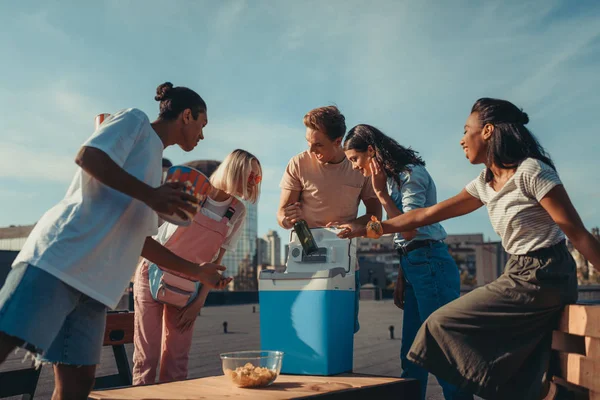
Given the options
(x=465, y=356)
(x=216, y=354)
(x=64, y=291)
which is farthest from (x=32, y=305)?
(x=216, y=354)

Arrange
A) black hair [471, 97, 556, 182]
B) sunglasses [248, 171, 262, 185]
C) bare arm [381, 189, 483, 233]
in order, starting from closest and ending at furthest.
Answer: black hair [471, 97, 556, 182] < bare arm [381, 189, 483, 233] < sunglasses [248, 171, 262, 185]

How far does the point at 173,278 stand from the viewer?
295 cm

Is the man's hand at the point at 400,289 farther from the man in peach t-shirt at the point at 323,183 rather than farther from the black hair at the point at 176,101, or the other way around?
the black hair at the point at 176,101

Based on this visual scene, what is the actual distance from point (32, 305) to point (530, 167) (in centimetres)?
176

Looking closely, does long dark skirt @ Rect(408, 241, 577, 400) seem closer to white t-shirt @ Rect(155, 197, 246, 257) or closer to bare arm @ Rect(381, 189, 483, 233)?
bare arm @ Rect(381, 189, 483, 233)

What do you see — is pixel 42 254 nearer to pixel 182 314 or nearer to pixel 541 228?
pixel 182 314

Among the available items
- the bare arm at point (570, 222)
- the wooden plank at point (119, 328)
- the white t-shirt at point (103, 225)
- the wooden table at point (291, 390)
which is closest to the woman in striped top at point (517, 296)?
the bare arm at point (570, 222)

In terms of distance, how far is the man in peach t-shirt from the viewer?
3297 millimetres

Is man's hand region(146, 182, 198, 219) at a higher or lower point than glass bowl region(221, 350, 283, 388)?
higher

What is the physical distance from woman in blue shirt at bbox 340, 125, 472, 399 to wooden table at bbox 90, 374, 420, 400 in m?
0.29

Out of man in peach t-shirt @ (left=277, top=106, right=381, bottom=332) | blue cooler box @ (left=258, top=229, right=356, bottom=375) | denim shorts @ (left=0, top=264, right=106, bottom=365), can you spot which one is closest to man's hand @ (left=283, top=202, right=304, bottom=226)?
man in peach t-shirt @ (left=277, top=106, right=381, bottom=332)

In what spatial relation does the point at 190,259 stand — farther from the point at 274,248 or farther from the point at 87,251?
the point at 274,248

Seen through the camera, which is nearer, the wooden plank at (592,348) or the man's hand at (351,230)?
the wooden plank at (592,348)

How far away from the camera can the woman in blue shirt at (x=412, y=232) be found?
2.94 meters
